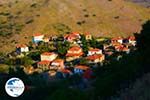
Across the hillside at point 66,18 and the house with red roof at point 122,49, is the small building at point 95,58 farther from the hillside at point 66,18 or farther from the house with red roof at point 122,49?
the hillside at point 66,18

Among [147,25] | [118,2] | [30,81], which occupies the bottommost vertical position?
[30,81]

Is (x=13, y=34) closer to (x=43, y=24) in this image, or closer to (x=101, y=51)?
(x=43, y=24)

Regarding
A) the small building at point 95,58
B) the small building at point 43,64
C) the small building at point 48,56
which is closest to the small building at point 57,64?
the small building at point 43,64

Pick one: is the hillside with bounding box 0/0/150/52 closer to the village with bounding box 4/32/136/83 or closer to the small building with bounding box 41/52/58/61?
the village with bounding box 4/32/136/83

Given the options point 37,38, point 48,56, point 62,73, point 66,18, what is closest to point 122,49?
point 48,56

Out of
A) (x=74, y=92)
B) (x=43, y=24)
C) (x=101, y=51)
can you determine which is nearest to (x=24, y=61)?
(x=101, y=51)

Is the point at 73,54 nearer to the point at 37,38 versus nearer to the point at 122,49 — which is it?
the point at 122,49

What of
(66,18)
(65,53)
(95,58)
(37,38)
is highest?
(66,18)
